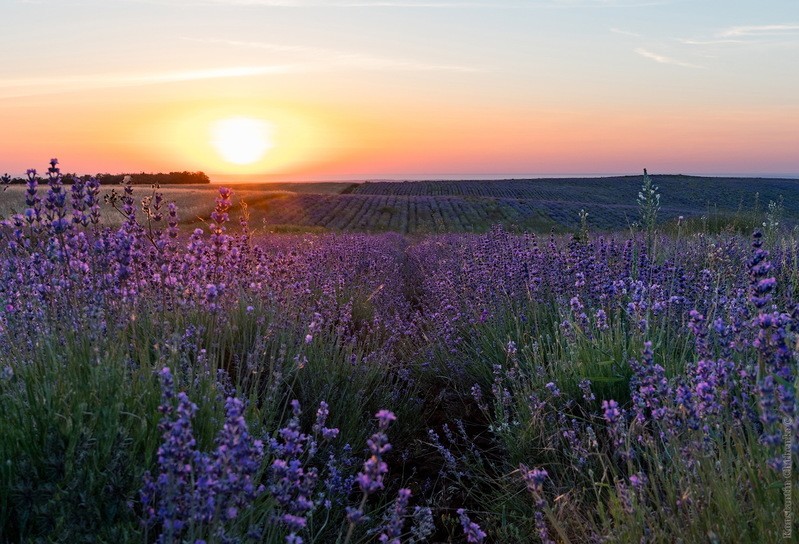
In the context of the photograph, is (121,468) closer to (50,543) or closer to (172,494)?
(50,543)

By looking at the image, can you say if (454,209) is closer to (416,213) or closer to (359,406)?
(416,213)

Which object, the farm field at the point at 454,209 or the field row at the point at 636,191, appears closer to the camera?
the farm field at the point at 454,209

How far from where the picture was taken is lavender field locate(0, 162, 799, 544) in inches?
67.3

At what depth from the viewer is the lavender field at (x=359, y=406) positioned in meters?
1.71

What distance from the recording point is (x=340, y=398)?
3.44 metres

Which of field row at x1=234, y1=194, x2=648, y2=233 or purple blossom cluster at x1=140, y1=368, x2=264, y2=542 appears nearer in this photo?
purple blossom cluster at x1=140, y1=368, x2=264, y2=542

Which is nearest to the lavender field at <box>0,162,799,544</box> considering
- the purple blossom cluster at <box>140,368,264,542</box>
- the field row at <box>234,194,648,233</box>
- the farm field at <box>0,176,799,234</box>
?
the purple blossom cluster at <box>140,368,264,542</box>

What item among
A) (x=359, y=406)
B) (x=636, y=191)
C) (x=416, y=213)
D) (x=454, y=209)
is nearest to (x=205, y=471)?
(x=359, y=406)

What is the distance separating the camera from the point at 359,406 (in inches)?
140

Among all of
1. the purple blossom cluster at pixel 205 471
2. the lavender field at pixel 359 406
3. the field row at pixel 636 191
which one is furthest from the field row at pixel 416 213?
the purple blossom cluster at pixel 205 471

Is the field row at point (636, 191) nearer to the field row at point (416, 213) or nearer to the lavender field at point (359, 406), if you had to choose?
the field row at point (416, 213)

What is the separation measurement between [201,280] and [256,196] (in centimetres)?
3846

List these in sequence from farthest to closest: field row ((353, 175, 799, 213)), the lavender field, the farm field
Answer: field row ((353, 175, 799, 213))
the farm field
the lavender field

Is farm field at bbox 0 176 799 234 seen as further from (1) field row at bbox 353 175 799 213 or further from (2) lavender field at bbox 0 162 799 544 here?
(2) lavender field at bbox 0 162 799 544
